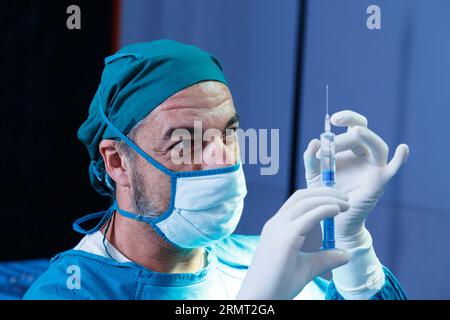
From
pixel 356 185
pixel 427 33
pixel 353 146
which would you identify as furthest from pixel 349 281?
pixel 427 33

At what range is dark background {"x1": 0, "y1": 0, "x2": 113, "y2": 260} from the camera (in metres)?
1.86

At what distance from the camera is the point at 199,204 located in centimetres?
151

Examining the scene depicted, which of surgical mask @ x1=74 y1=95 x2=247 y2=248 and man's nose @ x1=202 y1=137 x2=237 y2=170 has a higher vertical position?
man's nose @ x1=202 y1=137 x2=237 y2=170

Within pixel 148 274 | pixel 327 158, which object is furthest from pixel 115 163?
pixel 327 158

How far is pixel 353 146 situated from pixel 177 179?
44cm

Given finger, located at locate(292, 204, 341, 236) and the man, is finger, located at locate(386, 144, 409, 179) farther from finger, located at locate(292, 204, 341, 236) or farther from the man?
finger, located at locate(292, 204, 341, 236)

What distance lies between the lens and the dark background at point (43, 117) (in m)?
1.86

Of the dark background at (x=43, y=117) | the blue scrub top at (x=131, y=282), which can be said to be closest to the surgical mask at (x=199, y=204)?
the blue scrub top at (x=131, y=282)

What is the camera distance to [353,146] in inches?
60.1

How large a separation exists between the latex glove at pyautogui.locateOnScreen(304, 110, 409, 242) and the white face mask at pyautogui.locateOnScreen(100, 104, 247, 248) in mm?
197

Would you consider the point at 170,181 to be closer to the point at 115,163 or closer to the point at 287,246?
the point at 115,163

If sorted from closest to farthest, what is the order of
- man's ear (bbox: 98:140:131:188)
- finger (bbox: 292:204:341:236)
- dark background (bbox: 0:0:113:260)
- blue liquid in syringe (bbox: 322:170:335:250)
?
1. finger (bbox: 292:204:341:236)
2. blue liquid in syringe (bbox: 322:170:335:250)
3. man's ear (bbox: 98:140:131:188)
4. dark background (bbox: 0:0:113:260)

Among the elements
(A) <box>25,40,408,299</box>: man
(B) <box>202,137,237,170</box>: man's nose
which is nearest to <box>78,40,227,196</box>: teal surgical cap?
(A) <box>25,40,408,299</box>: man

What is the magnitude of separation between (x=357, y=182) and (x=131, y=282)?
2.04ft
